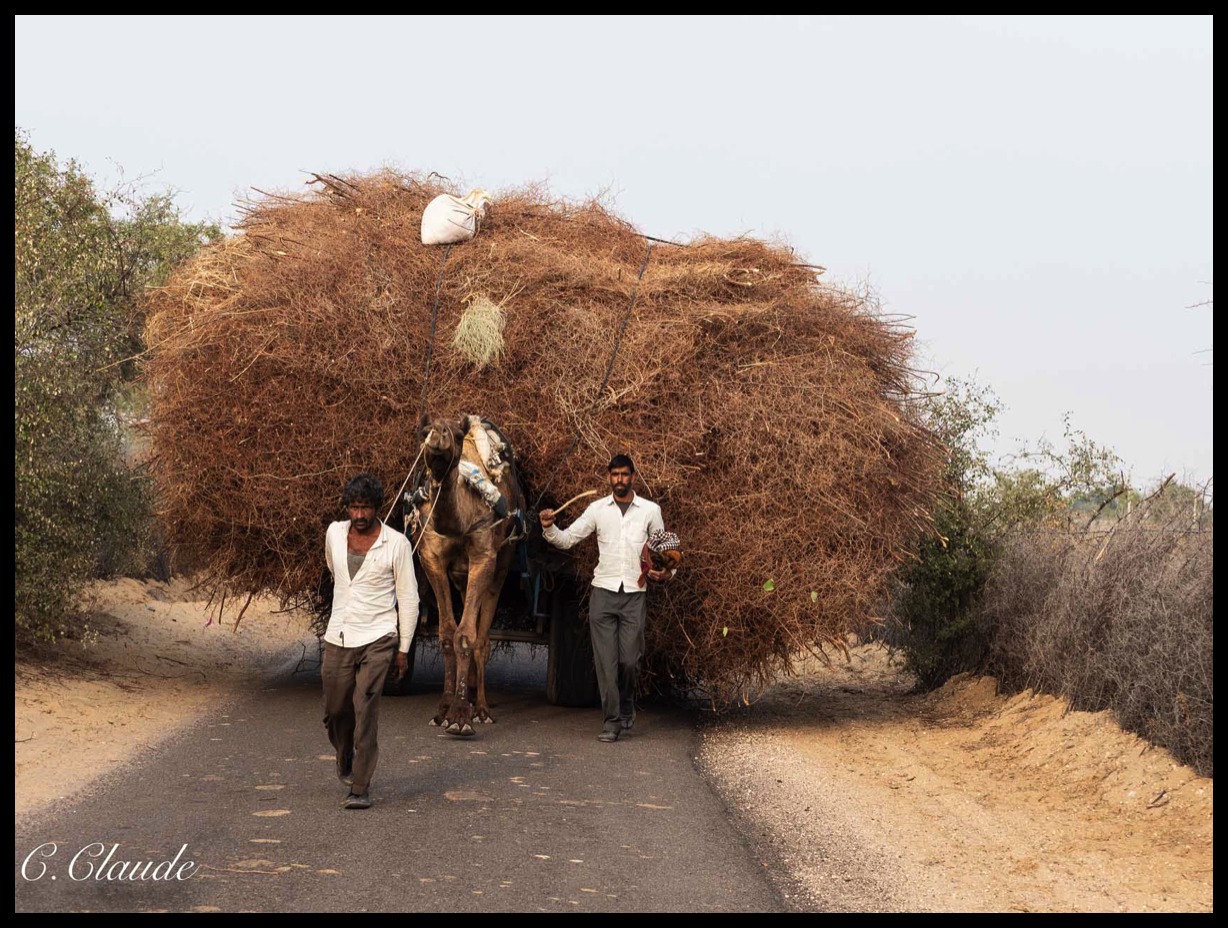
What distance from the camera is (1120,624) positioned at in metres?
10.3

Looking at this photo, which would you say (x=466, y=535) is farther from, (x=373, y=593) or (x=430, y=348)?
(x=373, y=593)

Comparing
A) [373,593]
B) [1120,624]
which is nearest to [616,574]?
[373,593]

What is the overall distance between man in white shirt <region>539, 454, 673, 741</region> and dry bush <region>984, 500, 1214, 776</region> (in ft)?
11.9

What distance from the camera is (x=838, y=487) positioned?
35.1 feet

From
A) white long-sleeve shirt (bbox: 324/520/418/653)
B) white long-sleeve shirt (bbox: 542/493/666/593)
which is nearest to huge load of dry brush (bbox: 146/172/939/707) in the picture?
white long-sleeve shirt (bbox: 542/493/666/593)

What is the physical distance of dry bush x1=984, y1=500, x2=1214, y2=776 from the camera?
29.1 ft

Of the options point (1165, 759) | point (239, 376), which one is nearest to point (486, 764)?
point (239, 376)

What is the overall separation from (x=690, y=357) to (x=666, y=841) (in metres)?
4.79

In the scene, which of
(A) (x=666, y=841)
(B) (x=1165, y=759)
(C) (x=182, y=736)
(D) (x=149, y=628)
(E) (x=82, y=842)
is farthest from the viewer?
(D) (x=149, y=628)

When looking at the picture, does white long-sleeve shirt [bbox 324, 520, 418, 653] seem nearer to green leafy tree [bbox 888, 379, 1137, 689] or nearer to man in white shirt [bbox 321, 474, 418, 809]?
man in white shirt [bbox 321, 474, 418, 809]

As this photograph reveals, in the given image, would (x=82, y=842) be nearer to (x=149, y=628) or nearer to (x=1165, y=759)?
(x=1165, y=759)

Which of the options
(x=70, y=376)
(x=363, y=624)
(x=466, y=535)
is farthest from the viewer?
(x=70, y=376)

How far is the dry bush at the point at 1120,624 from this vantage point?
8.87 meters

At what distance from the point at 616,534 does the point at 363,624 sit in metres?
3.09
